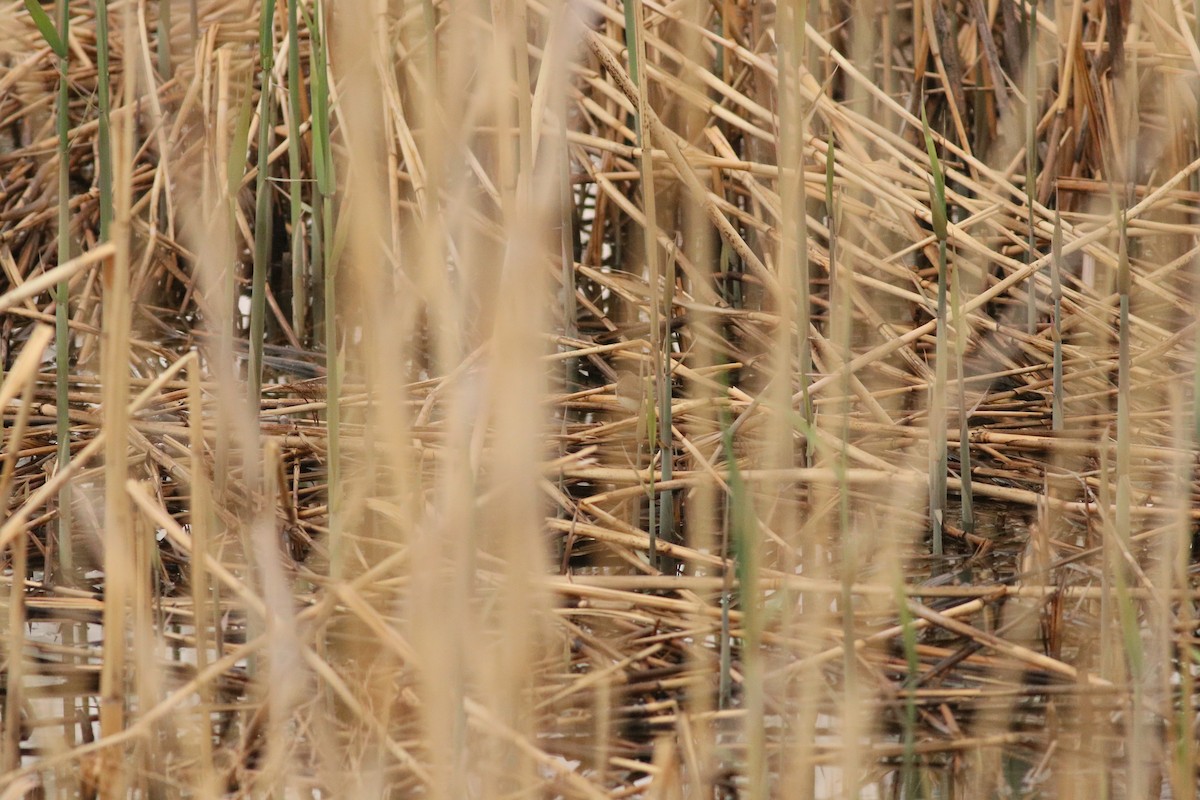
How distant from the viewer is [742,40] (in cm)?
247

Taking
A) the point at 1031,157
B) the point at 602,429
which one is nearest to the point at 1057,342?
the point at 1031,157

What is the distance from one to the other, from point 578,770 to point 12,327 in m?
1.54

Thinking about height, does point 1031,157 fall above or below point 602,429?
above

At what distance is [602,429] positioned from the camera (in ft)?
5.91

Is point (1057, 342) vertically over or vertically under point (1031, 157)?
under

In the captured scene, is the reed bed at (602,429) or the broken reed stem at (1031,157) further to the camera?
the broken reed stem at (1031,157)

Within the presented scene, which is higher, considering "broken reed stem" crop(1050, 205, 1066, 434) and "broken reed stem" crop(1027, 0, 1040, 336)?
"broken reed stem" crop(1027, 0, 1040, 336)

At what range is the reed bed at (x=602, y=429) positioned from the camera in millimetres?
1076

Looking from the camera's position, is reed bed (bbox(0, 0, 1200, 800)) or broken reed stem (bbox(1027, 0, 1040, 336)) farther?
broken reed stem (bbox(1027, 0, 1040, 336))

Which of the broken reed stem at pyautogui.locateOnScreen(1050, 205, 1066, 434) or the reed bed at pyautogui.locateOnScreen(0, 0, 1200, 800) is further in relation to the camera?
the broken reed stem at pyautogui.locateOnScreen(1050, 205, 1066, 434)

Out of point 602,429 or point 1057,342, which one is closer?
point 1057,342

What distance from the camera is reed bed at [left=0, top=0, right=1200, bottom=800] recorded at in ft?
3.53

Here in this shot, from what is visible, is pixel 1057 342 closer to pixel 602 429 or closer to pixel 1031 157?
pixel 1031 157

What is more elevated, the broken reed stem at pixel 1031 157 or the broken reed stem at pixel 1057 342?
the broken reed stem at pixel 1031 157
